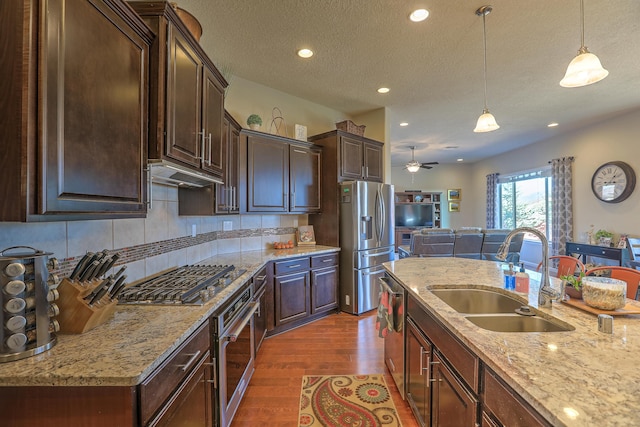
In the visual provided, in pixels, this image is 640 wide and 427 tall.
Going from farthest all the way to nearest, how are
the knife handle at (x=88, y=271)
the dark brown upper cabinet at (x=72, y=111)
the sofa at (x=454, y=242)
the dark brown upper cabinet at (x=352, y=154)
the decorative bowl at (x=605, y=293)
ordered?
the sofa at (x=454, y=242)
the dark brown upper cabinet at (x=352, y=154)
the decorative bowl at (x=605, y=293)
the knife handle at (x=88, y=271)
the dark brown upper cabinet at (x=72, y=111)

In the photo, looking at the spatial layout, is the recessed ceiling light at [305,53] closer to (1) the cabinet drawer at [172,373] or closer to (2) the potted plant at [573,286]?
(1) the cabinet drawer at [172,373]

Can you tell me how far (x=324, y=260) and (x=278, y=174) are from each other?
1.19 metres

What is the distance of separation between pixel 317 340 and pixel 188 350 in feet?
6.59

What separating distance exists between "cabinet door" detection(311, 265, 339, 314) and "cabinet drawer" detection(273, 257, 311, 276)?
0.49 ft

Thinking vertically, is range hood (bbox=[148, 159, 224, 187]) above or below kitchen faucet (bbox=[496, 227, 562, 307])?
above

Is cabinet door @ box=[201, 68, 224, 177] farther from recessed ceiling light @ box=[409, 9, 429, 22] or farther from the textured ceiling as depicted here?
recessed ceiling light @ box=[409, 9, 429, 22]

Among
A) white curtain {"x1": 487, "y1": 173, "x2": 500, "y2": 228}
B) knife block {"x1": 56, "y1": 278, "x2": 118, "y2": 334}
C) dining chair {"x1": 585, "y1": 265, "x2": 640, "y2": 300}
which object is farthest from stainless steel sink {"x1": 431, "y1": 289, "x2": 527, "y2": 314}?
white curtain {"x1": 487, "y1": 173, "x2": 500, "y2": 228}

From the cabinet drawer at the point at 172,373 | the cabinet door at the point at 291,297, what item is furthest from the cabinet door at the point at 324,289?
the cabinet drawer at the point at 172,373

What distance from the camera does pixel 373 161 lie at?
13.9ft

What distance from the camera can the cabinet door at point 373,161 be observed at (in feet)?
13.5

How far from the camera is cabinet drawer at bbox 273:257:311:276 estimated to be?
3062mm

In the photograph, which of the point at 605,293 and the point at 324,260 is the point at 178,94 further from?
the point at 324,260

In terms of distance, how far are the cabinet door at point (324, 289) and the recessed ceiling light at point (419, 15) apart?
265 centimetres

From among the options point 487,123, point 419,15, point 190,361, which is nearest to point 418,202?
point 487,123
